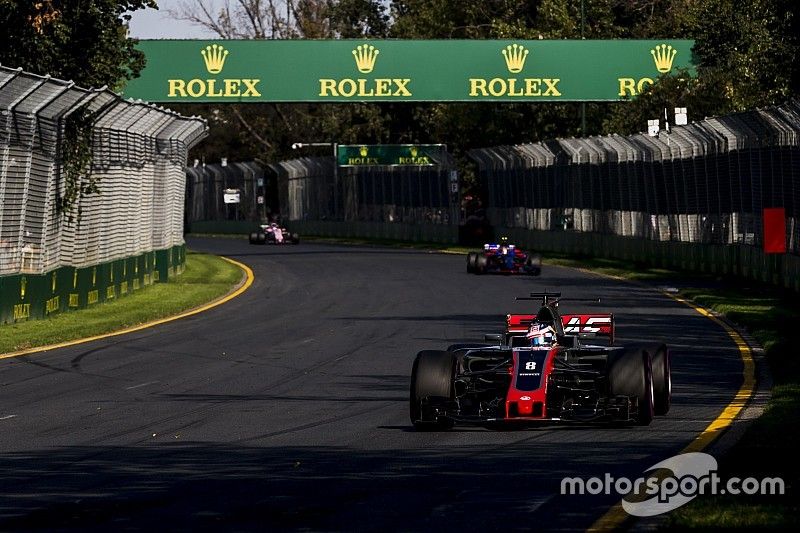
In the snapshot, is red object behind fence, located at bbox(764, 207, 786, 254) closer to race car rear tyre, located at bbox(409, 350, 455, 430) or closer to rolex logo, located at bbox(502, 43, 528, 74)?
race car rear tyre, located at bbox(409, 350, 455, 430)

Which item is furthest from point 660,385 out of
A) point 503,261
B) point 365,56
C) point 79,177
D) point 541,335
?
point 365,56

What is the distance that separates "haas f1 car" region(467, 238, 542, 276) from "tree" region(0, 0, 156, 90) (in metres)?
8.99

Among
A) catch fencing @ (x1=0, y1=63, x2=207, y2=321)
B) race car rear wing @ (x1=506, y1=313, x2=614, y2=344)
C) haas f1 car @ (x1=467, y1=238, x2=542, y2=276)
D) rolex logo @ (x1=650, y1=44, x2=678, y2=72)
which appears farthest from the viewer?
rolex logo @ (x1=650, y1=44, x2=678, y2=72)

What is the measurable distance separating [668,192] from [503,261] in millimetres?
5395

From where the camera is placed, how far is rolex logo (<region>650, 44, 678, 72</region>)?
53906 millimetres

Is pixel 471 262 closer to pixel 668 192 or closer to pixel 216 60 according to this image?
pixel 668 192

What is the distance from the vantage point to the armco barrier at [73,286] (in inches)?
992

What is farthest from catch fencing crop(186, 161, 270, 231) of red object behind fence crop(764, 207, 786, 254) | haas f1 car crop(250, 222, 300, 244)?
red object behind fence crop(764, 207, 786, 254)

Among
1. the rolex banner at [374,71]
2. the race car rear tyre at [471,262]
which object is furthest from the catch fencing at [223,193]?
the race car rear tyre at [471,262]

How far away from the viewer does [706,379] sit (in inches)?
680

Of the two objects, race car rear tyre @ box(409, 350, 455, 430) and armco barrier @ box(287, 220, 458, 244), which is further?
armco barrier @ box(287, 220, 458, 244)

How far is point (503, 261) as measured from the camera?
131ft

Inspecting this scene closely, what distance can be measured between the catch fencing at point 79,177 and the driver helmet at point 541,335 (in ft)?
33.7

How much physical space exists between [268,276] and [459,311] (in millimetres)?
13844
